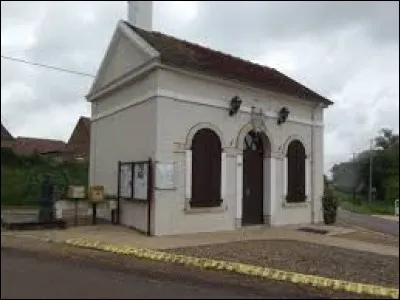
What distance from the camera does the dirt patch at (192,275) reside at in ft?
26.6

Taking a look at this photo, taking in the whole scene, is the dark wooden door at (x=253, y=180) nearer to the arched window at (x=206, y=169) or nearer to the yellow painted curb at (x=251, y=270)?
the arched window at (x=206, y=169)

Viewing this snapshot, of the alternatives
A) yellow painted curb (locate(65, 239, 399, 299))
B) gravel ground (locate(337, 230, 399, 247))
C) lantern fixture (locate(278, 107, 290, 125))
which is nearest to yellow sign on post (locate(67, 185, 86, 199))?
yellow painted curb (locate(65, 239, 399, 299))

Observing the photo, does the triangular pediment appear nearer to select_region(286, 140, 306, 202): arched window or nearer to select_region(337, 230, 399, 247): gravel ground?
select_region(286, 140, 306, 202): arched window

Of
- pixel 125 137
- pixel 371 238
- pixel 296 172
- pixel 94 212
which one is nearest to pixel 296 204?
pixel 296 172

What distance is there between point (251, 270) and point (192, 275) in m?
1.03

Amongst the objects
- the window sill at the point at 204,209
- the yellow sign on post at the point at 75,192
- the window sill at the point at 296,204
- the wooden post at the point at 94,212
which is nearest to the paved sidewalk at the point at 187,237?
the wooden post at the point at 94,212

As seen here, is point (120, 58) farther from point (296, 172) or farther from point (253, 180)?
point (296, 172)

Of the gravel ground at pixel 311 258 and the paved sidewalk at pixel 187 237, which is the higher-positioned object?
the paved sidewalk at pixel 187 237

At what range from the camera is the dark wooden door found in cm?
1709

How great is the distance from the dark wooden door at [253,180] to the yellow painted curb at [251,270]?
19.9 feet

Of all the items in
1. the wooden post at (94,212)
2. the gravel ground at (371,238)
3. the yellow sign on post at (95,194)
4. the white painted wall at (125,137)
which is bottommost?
the gravel ground at (371,238)

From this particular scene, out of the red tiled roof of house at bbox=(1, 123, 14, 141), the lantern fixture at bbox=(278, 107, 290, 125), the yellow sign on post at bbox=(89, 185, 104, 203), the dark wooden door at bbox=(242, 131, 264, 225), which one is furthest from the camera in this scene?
the lantern fixture at bbox=(278, 107, 290, 125)

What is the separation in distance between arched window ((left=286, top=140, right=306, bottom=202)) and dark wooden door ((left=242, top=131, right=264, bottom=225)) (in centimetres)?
115

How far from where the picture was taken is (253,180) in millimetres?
17328
